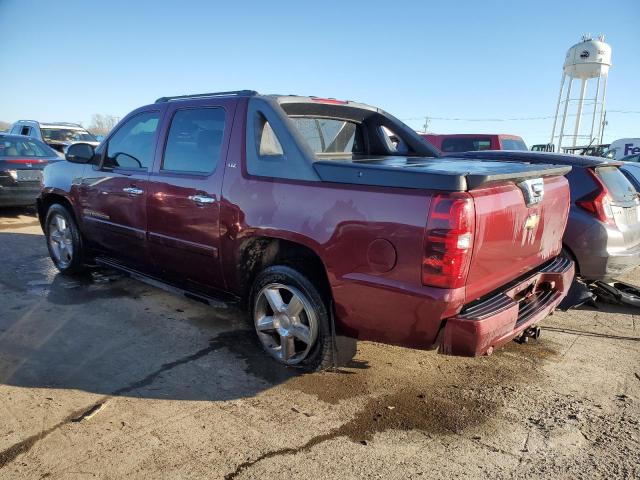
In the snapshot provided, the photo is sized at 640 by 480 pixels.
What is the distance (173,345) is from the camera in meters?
3.75

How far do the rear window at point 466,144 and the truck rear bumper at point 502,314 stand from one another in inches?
332

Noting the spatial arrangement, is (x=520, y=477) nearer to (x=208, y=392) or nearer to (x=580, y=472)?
(x=580, y=472)

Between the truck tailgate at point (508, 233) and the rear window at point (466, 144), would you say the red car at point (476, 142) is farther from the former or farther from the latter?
the truck tailgate at point (508, 233)

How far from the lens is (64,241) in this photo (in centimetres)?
543

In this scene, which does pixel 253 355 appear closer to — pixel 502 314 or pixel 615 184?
pixel 502 314

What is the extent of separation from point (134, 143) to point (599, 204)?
14.5 feet

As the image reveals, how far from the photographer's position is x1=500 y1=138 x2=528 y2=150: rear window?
36.7 feet

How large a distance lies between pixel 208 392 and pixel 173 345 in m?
0.82

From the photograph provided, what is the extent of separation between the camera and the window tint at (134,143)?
4246 mm

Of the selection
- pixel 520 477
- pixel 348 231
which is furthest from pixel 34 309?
pixel 520 477

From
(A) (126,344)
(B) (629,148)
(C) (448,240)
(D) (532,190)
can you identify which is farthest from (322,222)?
(B) (629,148)

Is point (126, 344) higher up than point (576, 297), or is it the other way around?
point (576, 297)

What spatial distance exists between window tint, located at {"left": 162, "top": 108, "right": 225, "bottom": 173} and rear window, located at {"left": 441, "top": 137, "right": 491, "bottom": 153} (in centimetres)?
871

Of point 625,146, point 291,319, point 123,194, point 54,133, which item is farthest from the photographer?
point 625,146
